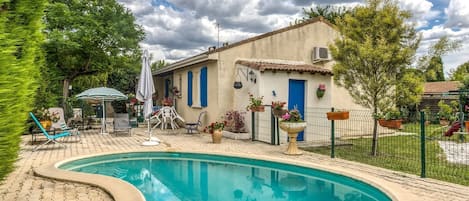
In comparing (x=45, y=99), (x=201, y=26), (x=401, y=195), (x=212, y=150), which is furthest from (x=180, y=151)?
(x=201, y=26)

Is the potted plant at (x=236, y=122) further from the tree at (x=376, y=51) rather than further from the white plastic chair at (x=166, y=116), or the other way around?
the tree at (x=376, y=51)

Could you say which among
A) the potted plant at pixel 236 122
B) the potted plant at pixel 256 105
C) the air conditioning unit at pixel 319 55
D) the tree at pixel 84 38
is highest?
the tree at pixel 84 38

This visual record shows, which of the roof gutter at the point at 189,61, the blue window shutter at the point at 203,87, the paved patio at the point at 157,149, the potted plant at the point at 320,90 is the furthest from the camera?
the blue window shutter at the point at 203,87

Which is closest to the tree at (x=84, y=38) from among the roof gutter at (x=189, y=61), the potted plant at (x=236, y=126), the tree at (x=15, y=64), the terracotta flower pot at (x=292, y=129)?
the roof gutter at (x=189, y=61)

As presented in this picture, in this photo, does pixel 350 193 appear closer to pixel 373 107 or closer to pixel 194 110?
pixel 373 107

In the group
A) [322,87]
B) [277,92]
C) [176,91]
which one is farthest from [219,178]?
[176,91]

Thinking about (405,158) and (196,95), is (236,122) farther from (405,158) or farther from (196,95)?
(405,158)

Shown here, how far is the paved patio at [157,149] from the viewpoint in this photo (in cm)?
→ 559

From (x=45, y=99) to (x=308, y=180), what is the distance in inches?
539

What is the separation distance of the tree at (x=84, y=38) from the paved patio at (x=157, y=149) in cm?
709

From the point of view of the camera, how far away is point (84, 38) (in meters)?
18.1

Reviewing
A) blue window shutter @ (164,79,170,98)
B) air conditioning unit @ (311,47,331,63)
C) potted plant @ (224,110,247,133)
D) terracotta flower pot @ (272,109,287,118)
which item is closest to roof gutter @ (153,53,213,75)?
blue window shutter @ (164,79,170,98)

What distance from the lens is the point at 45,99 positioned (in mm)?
16031

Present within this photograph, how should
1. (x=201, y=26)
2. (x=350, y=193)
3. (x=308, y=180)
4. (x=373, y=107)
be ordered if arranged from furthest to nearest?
(x=201, y=26)
(x=373, y=107)
(x=308, y=180)
(x=350, y=193)
